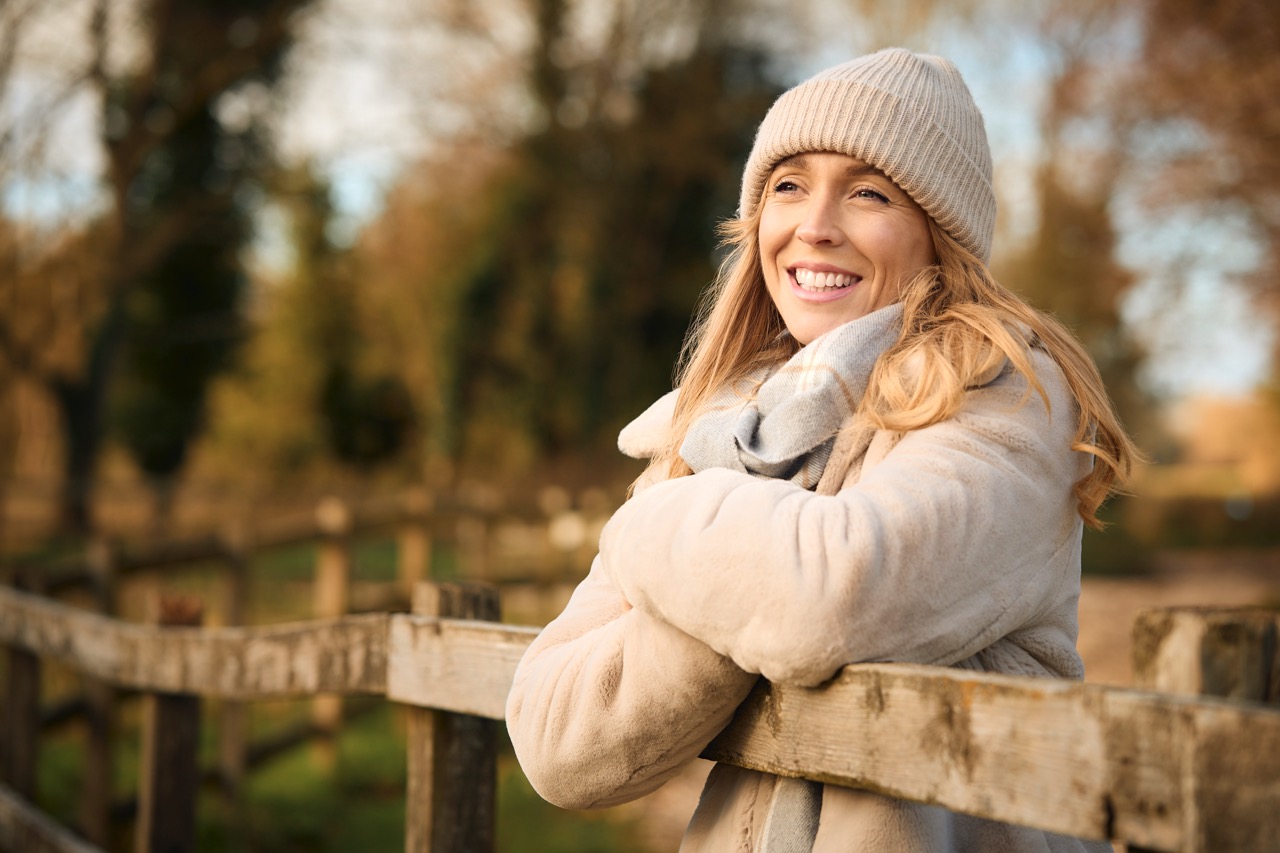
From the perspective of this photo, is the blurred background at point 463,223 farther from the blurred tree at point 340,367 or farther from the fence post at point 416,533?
the fence post at point 416,533

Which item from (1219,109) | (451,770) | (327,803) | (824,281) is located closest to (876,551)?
(824,281)

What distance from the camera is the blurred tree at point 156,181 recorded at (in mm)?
15766

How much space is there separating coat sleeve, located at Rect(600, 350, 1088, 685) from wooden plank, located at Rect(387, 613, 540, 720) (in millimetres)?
590

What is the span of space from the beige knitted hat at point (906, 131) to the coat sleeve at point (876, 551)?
394 mm

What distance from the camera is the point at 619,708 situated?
4.59 ft

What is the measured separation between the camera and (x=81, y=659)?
3.67 meters

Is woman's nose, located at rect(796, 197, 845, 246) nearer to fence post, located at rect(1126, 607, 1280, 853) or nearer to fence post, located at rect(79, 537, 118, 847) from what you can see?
fence post, located at rect(1126, 607, 1280, 853)

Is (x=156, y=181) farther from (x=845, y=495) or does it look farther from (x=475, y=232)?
(x=845, y=495)

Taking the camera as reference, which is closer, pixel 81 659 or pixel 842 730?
pixel 842 730

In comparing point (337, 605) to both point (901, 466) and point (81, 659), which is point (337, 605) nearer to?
point (81, 659)

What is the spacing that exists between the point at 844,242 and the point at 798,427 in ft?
1.17

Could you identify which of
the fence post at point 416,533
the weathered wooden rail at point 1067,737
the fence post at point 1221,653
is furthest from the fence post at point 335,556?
the fence post at point 1221,653

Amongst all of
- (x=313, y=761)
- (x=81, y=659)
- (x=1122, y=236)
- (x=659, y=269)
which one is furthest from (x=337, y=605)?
(x=659, y=269)

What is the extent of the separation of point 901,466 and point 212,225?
18375mm
